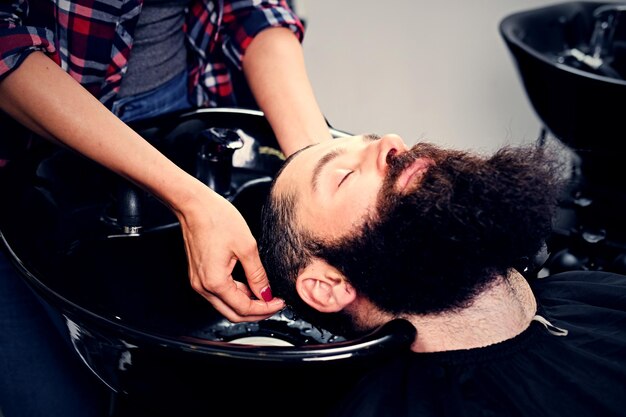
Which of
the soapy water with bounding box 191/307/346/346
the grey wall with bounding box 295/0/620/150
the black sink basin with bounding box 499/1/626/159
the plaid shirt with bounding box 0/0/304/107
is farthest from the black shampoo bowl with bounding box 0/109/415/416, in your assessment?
the grey wall with bounding box 295/0/620/150

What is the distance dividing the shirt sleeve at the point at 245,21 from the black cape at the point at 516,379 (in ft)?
2.37

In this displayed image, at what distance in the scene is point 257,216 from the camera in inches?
48.4

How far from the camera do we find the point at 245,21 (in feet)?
4.18

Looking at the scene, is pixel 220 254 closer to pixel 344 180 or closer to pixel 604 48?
pixel 344 180

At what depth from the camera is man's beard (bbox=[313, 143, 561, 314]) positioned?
0.93 m

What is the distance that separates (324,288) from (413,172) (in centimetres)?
24

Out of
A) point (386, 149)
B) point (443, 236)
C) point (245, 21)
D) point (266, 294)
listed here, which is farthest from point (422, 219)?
point (245, 21)

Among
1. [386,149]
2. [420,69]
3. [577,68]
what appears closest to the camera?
[386,149]

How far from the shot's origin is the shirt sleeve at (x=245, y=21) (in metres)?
1.27

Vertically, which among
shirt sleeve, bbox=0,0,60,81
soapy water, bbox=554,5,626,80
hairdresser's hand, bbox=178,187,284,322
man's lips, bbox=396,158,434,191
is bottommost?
soapy water, bbox=554,5,626,80

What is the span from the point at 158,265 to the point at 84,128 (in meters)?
0.29

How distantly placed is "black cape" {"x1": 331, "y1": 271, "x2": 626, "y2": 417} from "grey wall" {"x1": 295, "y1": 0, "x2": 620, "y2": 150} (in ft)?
5.43

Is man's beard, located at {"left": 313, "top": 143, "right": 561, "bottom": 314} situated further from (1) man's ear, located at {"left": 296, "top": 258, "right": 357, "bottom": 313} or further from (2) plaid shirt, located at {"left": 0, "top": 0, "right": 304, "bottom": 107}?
(2) plaid shirt, located at {"left": 0, "top": 0, "right": 304, "bottom": 107}

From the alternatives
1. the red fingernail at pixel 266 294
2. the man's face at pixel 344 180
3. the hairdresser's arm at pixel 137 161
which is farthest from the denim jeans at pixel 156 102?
the red fingernail at pixel 266 294
